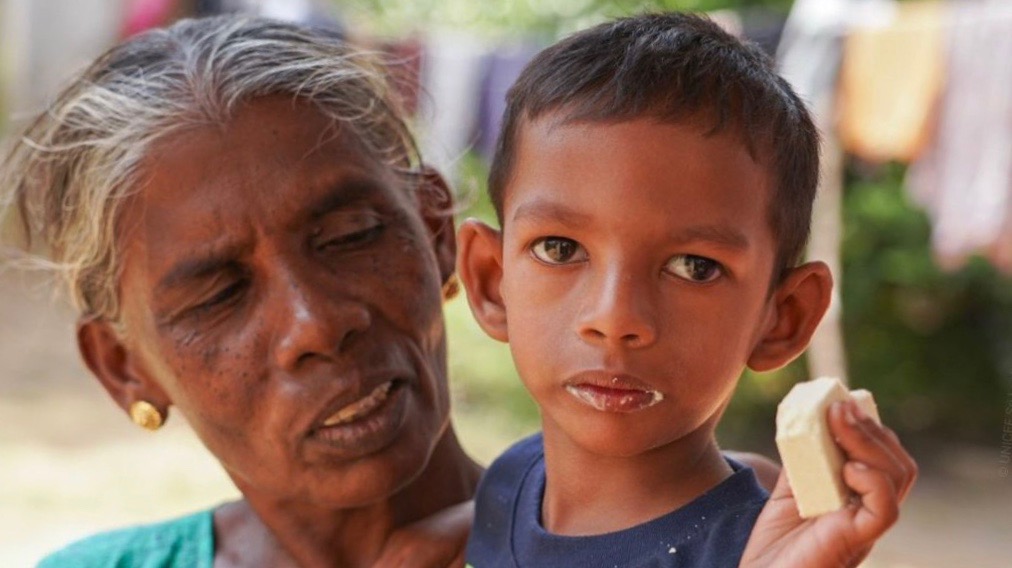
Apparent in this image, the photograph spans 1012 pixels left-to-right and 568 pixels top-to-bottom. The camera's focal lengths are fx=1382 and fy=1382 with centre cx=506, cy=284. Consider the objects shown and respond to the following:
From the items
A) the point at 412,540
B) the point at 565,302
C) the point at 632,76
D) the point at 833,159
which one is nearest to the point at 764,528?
the point at 565,302

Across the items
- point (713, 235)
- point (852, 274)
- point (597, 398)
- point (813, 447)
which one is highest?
point (713, 235)

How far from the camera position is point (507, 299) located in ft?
6.48

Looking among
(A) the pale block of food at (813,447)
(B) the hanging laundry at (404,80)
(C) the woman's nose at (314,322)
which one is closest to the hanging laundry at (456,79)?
(B) the hanging laundry at (404,80)

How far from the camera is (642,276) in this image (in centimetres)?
178

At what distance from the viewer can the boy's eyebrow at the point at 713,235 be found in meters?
1.77

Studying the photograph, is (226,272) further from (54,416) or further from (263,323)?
(54,416)

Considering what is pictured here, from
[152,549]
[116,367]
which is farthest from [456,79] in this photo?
[152,549]

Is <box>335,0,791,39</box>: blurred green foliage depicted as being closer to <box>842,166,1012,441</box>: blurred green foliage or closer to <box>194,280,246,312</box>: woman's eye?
<box>842,166,1012,441</box>: blurred green foliage

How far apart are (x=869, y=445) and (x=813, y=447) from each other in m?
0.06

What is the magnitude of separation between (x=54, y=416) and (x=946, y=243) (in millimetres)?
6675

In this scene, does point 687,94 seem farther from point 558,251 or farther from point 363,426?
point 363,426

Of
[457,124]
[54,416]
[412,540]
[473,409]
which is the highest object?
[412,540]

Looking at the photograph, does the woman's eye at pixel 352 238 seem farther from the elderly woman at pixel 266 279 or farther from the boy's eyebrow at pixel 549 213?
the boy's eyebrow at pixel 549 213

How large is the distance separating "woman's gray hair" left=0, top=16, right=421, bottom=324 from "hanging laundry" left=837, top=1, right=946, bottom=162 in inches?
156
